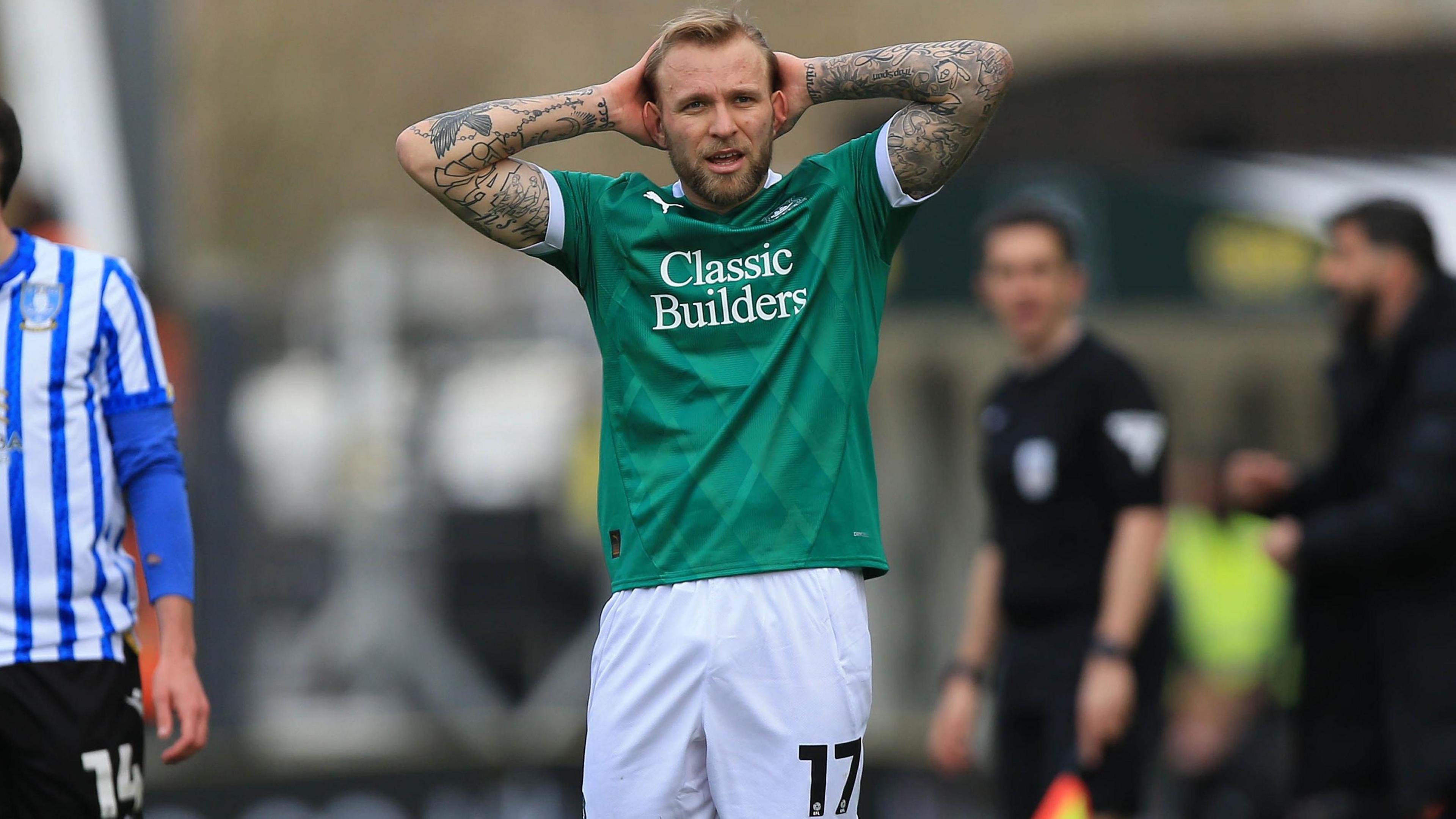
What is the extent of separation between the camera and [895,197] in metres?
4.25

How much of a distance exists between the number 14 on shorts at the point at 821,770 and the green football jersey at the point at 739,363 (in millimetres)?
389

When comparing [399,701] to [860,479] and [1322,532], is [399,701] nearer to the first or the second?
[1322,532]

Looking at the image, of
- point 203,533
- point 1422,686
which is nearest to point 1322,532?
point 1422,686

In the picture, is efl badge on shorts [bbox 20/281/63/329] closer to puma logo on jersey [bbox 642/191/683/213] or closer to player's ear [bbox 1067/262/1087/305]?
puma logo on jersey [bbox 642/191/683/213]

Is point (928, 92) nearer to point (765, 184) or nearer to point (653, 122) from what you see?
point (765, 184)

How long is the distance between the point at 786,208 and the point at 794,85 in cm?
28

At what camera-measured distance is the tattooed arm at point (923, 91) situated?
4207 mm

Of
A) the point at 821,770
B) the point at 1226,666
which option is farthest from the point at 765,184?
the point at 1226,666

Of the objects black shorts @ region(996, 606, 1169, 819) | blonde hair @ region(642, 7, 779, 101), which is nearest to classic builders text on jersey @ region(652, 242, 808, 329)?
blonde hair @ region(642, 7, 779, 101)

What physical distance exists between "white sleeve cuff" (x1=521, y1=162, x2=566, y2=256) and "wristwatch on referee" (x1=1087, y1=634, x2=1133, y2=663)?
257 cm

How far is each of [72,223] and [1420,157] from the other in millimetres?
8972

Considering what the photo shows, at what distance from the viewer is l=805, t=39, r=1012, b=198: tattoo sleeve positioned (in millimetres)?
4207

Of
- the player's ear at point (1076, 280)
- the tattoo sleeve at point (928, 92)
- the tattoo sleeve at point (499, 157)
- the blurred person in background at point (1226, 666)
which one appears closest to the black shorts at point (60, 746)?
the tattoo sleeve at point (499, 157)

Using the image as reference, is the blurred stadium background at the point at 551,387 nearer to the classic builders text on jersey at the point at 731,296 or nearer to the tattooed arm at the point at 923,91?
the classic builders text on jersey at the point at 731,296
